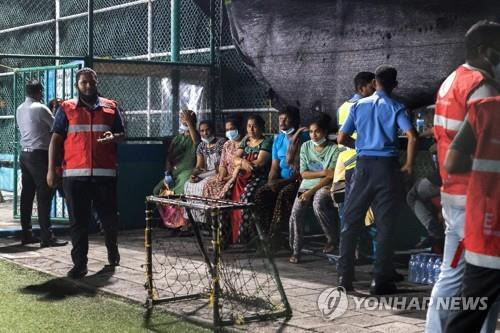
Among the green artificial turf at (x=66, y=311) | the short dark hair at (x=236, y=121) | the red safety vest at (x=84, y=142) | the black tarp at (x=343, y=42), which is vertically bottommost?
the green artificial turf at (x=66, y=311)

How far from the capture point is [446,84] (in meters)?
4.49

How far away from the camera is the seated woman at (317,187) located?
8.32 m

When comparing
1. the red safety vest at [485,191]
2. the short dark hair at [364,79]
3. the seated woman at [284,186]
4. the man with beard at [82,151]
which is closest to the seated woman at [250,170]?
the seated woman at [284,186]

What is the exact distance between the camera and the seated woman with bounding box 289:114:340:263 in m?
8.32

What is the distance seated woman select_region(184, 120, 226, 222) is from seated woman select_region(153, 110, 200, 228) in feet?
0.75

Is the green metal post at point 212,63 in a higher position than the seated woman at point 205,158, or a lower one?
higher

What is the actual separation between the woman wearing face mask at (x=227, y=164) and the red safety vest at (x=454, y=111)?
17.2ft

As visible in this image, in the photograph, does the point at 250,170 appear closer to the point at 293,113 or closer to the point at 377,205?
the point at 293,113

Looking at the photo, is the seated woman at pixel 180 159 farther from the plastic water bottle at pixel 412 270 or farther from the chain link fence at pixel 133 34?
the plastic water bottle at pixel 412 270

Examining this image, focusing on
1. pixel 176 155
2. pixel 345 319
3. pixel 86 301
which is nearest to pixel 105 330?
pixel 86 301

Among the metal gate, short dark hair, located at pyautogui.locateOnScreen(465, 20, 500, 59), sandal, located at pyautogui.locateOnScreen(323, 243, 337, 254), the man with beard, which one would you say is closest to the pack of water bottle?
sandal, located at pyautogui.locateOnScreen(323, 243, 337, 254)

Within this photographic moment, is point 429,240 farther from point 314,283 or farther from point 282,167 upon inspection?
point 282,167

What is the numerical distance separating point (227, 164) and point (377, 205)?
3.33m

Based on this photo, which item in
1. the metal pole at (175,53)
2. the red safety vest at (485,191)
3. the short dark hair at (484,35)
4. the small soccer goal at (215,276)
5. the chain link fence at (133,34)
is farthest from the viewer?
the metal pole at (175,53)
